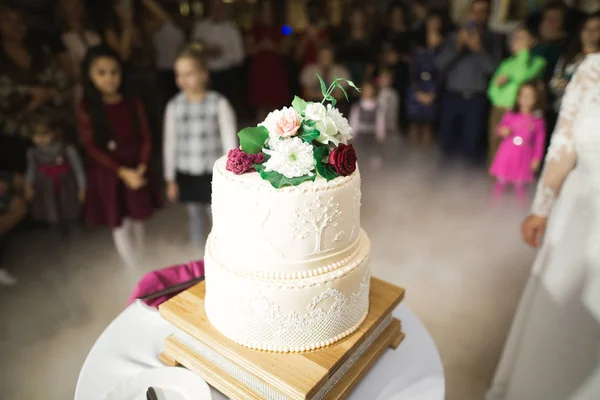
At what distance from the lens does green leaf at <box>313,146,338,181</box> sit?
1334 mm

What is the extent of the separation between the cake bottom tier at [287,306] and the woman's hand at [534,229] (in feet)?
3.18

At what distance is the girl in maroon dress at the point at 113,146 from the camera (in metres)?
2.78

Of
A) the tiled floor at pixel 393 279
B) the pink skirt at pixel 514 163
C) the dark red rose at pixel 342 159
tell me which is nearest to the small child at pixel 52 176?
the tiled floor at pixel 393 279

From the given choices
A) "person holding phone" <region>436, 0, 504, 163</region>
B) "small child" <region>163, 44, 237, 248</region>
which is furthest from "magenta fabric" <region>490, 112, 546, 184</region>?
"small child" <region>163, 44, 237, 248</region>

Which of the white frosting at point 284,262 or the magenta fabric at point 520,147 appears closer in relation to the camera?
the white frosting at point 284,262

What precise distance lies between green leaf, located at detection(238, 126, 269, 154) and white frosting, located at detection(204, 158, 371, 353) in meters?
0.08

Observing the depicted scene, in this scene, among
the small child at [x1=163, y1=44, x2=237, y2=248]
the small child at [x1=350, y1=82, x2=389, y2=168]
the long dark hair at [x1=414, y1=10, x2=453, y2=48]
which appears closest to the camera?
the small child at [x1=163, y1=44, x2=237, y2=248]

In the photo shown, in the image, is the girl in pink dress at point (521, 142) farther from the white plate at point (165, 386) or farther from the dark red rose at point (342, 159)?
the white plate at point (165, 386)

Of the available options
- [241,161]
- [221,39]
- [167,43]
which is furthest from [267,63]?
[241,161]

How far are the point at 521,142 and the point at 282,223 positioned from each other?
13.6 ft

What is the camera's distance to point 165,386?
4.66 ft

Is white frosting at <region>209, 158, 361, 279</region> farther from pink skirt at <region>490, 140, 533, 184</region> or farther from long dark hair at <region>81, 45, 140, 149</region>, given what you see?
pink skirt at <region>490, 140, 533, 184</region>

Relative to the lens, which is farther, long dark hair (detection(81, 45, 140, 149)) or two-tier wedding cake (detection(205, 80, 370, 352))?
long dark hair (detection(81, 45, 140, 149))

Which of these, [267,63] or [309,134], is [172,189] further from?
[267,63]
